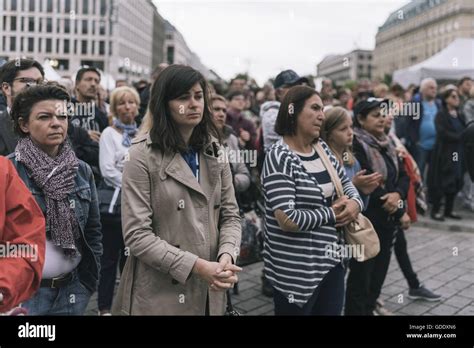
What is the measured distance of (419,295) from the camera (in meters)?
4.82

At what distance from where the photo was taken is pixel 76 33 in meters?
88.4

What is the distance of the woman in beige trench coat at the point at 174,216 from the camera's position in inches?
92.8

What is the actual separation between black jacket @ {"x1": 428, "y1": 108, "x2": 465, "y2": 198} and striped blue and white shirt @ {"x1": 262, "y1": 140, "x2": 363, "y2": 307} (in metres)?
5.56

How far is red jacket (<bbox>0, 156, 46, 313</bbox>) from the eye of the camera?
1.83 m

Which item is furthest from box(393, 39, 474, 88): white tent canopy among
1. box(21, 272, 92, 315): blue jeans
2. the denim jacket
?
box(21, 272, 92, 315): blue jeans

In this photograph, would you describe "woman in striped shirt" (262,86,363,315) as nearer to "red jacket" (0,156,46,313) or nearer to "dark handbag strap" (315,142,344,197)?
"dark handbag strap" (315,142,344,197)

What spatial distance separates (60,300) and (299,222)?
143cm

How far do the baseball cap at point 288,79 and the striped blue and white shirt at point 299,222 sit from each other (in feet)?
5.90

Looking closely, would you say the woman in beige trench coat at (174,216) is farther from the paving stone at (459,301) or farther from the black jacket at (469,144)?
the paving stone at (459,301)

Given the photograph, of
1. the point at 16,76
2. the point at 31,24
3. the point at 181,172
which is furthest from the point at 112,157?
the point at 31,24

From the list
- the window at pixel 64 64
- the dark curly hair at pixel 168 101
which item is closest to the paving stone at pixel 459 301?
the dark curly hair at pixel 168 101

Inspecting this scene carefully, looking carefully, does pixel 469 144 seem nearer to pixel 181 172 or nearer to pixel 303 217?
pixel 303 217
